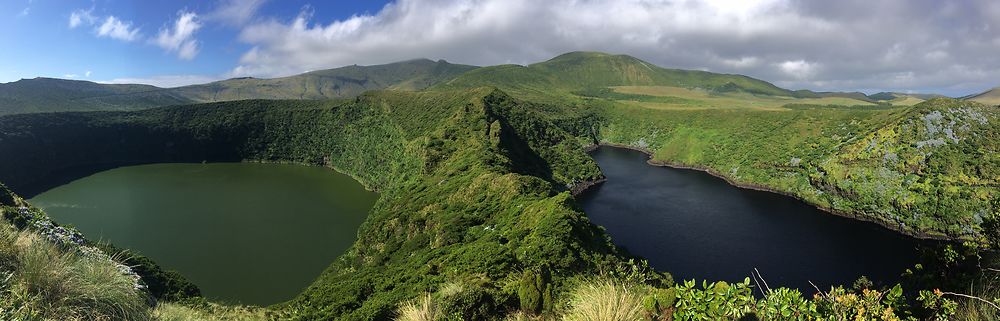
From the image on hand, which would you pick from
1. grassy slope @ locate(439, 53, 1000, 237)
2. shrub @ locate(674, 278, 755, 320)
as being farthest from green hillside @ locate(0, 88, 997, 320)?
grassy slope @ locate(439, 53, 1000, 237)

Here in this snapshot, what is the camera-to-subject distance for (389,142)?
349 ft

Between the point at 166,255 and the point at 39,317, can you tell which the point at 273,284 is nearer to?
the point at 166,255

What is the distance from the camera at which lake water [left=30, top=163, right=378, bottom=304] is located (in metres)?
50.3

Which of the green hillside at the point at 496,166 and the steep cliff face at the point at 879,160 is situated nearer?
the green hillside at the point at 496,166

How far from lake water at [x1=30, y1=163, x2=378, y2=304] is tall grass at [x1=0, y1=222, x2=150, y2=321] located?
135ft

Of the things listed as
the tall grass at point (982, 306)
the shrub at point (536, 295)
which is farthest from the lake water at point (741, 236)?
the tall grass at point (982, 306)

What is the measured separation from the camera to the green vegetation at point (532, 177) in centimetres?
857

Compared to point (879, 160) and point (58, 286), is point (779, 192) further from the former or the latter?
point (58, 286)

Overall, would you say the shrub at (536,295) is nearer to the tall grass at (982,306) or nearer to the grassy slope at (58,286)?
the tall grass at (982,306)

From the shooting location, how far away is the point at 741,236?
210ft

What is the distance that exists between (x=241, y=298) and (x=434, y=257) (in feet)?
72.1

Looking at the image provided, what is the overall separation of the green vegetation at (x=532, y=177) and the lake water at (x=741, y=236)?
7987mm

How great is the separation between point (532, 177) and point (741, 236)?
33.6 meters

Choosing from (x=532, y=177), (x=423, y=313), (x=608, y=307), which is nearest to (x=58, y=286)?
(x=423, y=313)
